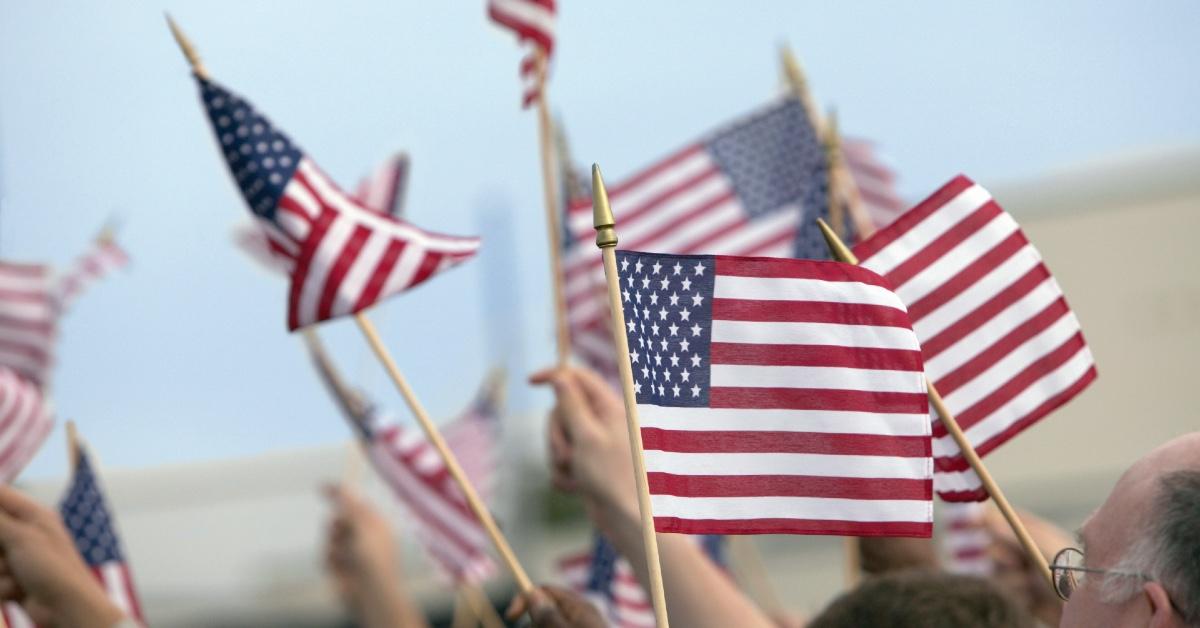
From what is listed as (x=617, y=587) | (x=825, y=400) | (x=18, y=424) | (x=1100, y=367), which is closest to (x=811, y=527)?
(x=825, y=400)

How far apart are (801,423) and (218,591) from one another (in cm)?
3203

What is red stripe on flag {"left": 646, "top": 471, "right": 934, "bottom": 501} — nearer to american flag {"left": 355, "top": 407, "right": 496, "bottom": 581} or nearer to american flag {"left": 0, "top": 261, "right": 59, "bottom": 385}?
american flag {"left": 0, "top": 261, "right": 59, "bottom": 385}

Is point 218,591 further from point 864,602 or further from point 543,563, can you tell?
point 864,602

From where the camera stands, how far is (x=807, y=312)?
3.35m

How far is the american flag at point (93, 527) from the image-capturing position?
5.29 metres

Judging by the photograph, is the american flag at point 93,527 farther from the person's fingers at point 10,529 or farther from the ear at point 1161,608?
the ear at point 1161,608

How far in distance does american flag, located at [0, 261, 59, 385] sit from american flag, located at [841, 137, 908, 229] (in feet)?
12.7

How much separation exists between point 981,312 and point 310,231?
74.0 inches

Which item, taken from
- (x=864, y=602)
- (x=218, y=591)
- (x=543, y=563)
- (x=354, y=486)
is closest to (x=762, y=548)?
(x=543, y=563)

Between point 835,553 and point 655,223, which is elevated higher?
point 655,223

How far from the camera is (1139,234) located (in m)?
26.6

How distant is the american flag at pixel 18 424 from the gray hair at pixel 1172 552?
4.00 meters

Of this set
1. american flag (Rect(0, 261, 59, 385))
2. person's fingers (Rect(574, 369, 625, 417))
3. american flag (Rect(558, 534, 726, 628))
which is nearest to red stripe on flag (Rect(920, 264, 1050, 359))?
person's fingers (Rect(574, 369, 625, 417))

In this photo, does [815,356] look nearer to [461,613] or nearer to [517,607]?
[517,607]
